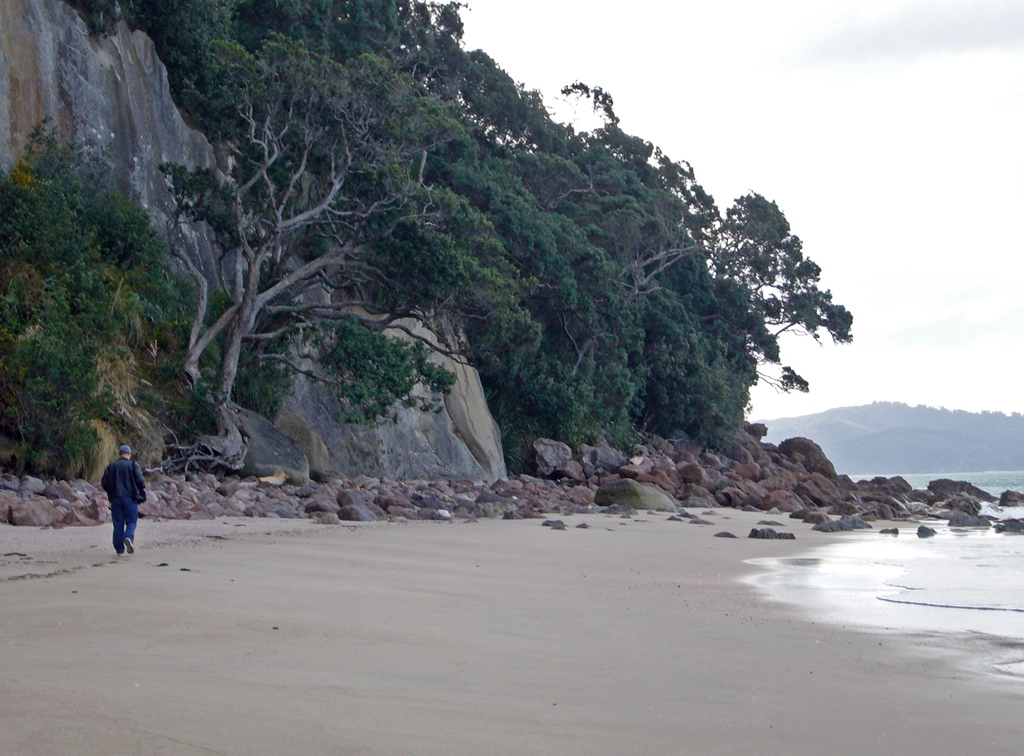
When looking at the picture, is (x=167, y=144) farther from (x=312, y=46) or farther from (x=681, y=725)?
(x=681, y=725)

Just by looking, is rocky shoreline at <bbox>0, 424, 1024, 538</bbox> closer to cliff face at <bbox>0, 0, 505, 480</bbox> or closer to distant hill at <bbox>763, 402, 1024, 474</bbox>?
cliff face at <bbox>0, 0, 505, 480</bbox>

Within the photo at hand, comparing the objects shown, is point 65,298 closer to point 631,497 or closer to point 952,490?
point 631,497

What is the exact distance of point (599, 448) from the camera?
86.4 feet

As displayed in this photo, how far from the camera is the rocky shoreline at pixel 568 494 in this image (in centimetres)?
1084

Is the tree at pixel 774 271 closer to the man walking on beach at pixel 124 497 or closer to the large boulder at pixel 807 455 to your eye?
the large boulder at pixel 807 455

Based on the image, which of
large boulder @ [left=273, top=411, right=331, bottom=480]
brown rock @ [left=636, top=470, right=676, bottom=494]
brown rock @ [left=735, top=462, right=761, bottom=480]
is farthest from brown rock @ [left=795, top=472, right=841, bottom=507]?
large boulder @ [left=273, top=411, right=331, bottom=480]

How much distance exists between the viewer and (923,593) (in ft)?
24.8

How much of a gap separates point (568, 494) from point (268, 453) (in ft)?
21.0

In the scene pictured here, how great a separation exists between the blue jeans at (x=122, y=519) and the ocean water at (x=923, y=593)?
4818 mm

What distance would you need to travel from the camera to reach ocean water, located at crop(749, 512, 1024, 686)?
5199mm

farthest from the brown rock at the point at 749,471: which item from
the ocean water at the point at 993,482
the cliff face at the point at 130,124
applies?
the ocean water at the point at 993,482

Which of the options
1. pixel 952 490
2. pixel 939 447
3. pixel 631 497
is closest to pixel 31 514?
pixel 631 497

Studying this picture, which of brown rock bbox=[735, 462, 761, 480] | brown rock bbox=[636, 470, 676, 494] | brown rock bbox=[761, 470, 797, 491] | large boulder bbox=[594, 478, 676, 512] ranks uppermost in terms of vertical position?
brown rock bbox=[735, 462, 761, 480]

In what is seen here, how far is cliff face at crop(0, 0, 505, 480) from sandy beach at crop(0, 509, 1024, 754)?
12.2 metres
